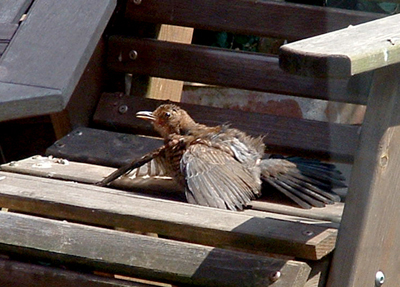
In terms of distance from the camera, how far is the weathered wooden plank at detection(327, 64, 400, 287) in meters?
2.50

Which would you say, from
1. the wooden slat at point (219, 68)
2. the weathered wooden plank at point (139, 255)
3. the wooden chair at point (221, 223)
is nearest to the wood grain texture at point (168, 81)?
the wooden slat at point (219, 68)

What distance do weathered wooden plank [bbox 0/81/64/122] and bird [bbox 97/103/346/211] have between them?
2.72ft

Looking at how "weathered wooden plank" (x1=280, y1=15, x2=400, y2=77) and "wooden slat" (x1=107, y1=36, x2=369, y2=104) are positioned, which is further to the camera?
"wooden slat" (x1=107, y1=36, x2=369, y2=104)

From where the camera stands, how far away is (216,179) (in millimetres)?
3301

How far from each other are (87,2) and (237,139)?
3.03ft

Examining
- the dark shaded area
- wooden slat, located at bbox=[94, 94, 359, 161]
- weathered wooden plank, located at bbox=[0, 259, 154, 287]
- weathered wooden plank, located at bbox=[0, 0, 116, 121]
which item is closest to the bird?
wooden slat, located at bbox=[94, 94, 359, 161]

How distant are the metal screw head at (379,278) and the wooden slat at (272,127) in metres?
1.37

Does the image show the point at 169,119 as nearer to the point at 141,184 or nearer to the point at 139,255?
the point at 141,184

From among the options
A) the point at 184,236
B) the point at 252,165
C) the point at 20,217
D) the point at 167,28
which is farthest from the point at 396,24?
the point at 167,28

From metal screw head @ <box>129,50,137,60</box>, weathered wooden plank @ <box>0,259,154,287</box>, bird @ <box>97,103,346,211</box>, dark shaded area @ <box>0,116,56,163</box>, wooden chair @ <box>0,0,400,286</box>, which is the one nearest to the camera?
wooden chair @ <box>0,0,400,286</box>

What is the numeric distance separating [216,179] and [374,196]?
0.87 metres

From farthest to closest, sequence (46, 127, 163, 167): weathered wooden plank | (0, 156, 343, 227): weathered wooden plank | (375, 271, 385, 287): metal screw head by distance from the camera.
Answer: (46, 127, 163, 167): weathered wooden plank → (0, 156, 343, 227): weathered wooden plank → (375, 271, 385, 287): metal screw head

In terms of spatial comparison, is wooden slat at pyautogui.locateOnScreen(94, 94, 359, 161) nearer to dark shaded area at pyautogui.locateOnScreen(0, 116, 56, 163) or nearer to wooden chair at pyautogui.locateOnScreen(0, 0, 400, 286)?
wooden chair at pyautogui.locateOnScreen(0, 0, 400, 286)

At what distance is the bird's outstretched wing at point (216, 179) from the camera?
318 centimetres
